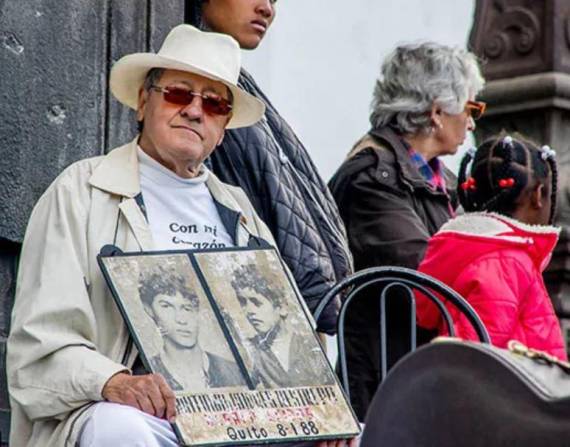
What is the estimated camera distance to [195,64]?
6.09 metres

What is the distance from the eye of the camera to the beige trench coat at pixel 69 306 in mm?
5527

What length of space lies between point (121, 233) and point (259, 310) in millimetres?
400

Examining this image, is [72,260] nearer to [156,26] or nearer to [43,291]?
[43,291]

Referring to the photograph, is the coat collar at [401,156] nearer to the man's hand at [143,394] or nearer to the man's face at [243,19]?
the man's face at [243,19]

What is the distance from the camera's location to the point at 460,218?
7.00m

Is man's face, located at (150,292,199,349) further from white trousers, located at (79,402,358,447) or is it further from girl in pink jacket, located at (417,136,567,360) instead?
girl in pink jacket, located at (417,136,567,360)

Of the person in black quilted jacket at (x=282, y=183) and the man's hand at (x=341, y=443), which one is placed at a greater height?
the person in black quilted jacket at (x=282, y=183)

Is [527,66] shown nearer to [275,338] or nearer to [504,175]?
[504,175]

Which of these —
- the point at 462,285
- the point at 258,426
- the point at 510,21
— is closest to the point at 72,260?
the point at 258,426

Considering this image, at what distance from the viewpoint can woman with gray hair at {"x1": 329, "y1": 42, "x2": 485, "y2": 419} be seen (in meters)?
7.22

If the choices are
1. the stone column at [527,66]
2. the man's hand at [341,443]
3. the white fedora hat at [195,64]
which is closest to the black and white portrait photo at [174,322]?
the man's hand at [341,443]

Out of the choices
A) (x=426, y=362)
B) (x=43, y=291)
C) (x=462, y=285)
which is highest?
(x=426, y=362)

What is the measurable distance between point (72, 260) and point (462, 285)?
156cm

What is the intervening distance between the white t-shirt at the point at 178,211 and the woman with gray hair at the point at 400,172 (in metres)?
1.19
